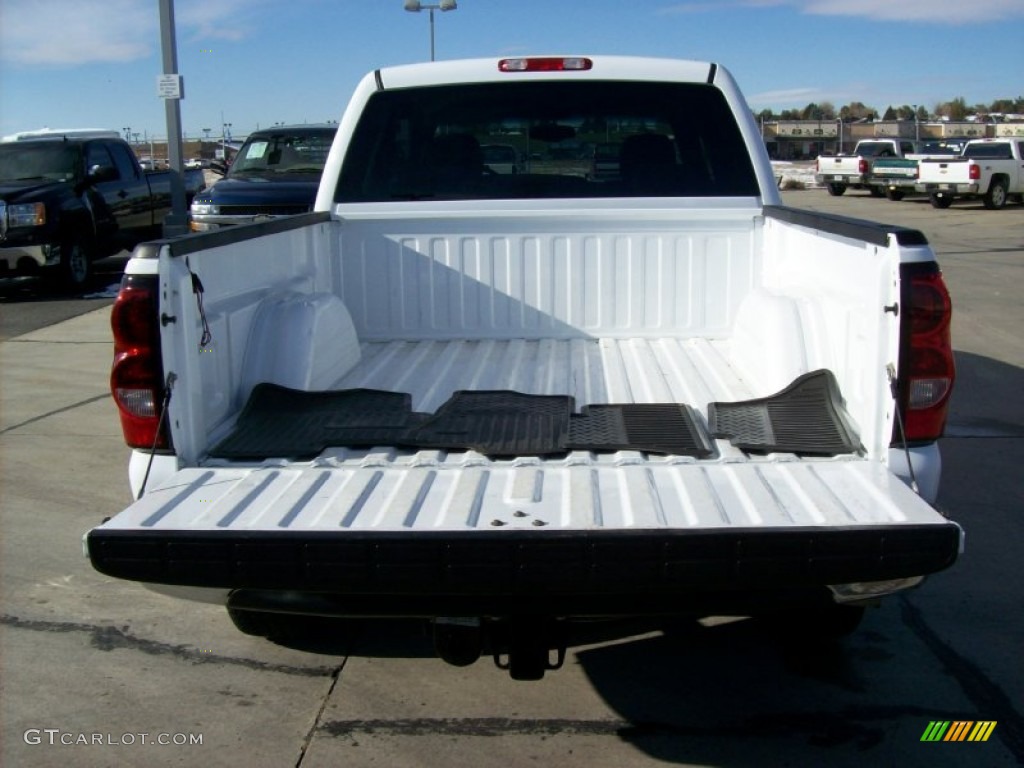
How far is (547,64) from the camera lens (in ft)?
16.8

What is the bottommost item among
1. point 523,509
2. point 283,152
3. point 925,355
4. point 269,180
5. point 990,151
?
point 523,509

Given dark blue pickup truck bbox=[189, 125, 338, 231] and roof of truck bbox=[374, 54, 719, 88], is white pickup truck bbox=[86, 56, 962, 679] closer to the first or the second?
roof of truck bbox=[374, 54, 719, 88]

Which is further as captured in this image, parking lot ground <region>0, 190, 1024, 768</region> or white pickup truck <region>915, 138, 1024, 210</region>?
white pickup truck <region>915, 138, 1024, 210</region>

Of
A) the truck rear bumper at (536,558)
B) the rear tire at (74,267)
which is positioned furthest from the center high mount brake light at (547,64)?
the rear tire at (74,267)

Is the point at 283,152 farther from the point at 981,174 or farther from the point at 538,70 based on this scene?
the point at 981,174

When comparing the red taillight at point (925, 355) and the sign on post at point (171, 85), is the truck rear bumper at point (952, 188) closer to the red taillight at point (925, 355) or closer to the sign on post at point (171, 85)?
Result: the sign on post at point (171, 85)

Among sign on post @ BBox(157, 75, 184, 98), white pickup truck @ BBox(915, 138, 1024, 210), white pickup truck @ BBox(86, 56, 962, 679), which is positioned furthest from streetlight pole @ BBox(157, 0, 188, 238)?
white pickup truck @ BBox(915, 138, 1024, 210)

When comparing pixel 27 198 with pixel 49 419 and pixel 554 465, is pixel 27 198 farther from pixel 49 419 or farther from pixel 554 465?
pixel 554 465

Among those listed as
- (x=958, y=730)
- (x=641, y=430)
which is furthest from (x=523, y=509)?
(x=958, y=730)

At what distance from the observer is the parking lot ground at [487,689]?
11.4ft

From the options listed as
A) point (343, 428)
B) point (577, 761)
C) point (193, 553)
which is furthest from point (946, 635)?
point (193, 553)

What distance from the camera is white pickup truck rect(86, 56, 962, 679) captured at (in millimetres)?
2711

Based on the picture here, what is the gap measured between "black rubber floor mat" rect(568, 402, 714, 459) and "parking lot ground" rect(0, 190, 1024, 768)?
978 millimetres

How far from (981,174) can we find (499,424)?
2731 cm
